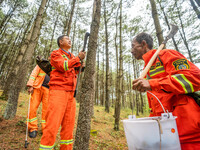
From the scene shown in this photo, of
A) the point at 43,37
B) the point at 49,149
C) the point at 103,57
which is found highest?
the point at 43,37

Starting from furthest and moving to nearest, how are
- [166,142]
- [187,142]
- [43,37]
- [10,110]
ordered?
[43,37]
[10,110]
[187,142]
[166,142]

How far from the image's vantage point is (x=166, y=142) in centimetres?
79

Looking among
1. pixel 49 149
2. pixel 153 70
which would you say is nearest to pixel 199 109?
pixel 153 70

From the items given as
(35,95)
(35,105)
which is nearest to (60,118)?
(35,105)

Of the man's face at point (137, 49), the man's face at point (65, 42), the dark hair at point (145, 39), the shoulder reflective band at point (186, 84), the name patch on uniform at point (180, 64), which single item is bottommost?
the shoulder reflective band at point (186, 84)

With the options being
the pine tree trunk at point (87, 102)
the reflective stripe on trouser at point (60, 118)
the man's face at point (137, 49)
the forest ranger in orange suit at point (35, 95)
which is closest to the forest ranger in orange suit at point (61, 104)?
the reflective stripe on trouser at point (60, 118)

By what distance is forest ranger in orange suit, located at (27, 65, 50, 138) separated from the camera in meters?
3.28

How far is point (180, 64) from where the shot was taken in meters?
1.08

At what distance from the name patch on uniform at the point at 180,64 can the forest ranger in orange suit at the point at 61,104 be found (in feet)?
5.79

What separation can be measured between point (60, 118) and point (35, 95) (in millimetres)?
1876

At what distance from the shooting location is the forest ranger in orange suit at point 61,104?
201cm

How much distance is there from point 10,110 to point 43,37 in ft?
49.5

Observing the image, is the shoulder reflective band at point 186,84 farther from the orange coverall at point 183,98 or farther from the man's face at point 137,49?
the man's face at point 137,49

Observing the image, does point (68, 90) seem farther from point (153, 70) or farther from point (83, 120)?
point (153, 70)
